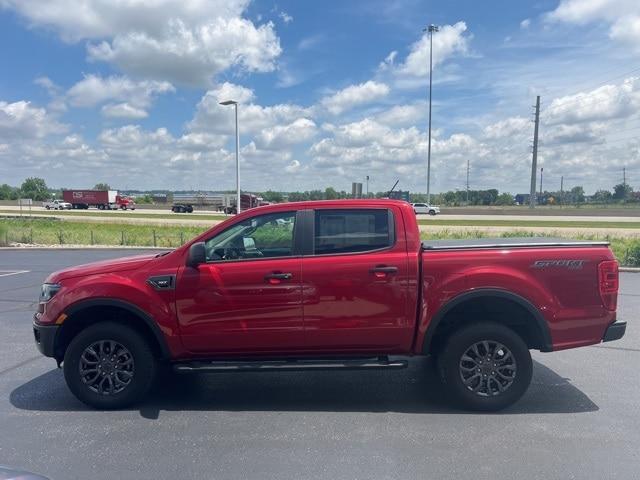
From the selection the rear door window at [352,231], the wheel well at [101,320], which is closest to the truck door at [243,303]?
the rear door window at [352,231]

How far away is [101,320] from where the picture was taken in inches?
193

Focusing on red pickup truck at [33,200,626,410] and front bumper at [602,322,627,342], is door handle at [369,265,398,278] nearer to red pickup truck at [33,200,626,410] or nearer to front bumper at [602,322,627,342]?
red pickup truck at [33,200,626,410]

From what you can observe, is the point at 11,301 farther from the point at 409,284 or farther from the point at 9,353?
the point at 409,284

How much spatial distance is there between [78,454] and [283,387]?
205cm

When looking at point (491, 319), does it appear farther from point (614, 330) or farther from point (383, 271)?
point (383, 271)

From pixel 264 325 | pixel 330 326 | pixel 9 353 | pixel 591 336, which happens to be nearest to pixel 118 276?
pixel 264 325

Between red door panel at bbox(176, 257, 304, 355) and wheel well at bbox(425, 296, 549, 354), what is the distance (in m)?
1.29

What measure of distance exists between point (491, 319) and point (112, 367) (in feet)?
11.5

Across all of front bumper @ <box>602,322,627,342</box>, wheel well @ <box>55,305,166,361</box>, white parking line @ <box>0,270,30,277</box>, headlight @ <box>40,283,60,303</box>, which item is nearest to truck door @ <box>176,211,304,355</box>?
wheel well @ <box>55,305,166,361</box>

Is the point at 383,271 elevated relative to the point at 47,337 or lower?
elevated

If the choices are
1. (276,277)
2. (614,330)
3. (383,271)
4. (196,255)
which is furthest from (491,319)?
(196,255)

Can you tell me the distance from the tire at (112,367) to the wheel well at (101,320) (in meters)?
0.09

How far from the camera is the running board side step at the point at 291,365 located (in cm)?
467

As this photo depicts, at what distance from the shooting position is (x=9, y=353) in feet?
21.7
